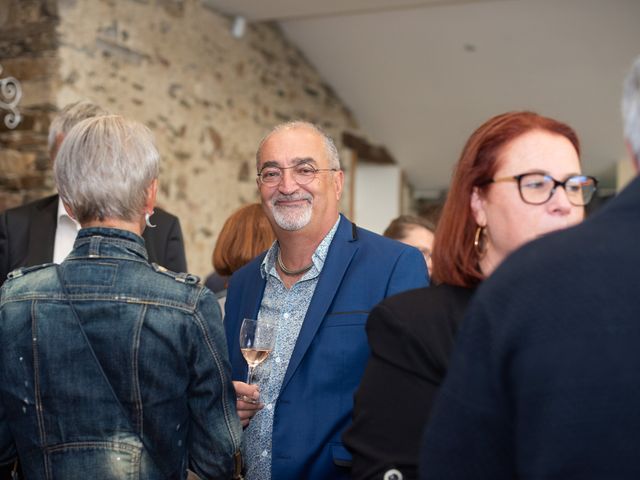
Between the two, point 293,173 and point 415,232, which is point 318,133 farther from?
point 415,232

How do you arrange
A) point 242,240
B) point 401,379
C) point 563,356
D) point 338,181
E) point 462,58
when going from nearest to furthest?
point 563,356
point 401,379
point 338,181
point 242,240
point 462,58

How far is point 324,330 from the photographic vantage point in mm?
2303

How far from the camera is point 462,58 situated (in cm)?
806

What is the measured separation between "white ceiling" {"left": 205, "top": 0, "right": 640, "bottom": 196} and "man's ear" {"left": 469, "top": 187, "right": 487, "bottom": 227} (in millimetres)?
5145

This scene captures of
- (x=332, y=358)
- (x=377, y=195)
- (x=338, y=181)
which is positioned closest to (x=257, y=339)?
(x=332, y=358)

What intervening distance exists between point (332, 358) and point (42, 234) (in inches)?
50.5

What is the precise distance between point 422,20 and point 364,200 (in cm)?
365

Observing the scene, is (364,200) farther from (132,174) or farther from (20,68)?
(132,174)

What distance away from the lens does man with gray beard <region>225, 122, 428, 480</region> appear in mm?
2225

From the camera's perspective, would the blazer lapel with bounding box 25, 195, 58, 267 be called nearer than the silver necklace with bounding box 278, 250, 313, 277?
No

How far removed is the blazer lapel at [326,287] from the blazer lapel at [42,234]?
42.4 inches

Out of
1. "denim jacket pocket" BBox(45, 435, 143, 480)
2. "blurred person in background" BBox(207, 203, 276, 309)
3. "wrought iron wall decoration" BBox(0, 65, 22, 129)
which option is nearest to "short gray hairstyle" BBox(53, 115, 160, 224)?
"denim jacket pocket" BBox(45, 435, 143, 480)

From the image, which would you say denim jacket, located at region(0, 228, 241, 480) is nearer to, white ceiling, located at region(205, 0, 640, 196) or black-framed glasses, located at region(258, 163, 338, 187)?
black-framed glasses, located at region(258, 163, 338, 187)

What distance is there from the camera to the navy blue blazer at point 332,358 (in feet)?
7.25
